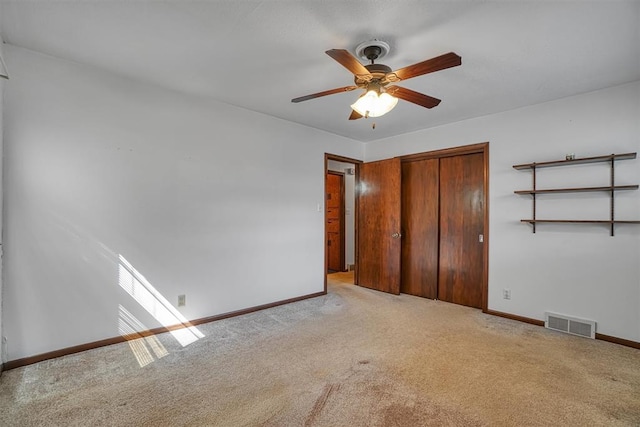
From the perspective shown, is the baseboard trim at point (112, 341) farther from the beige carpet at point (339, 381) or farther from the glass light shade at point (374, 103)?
the glass light shade at point (374, 103)

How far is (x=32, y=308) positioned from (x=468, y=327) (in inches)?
159

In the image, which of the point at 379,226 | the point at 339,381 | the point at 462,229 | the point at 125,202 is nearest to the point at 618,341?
the point at 462,229

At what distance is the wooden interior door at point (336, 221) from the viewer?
6.32 metres

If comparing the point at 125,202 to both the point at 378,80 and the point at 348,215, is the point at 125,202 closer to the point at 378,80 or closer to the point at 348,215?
the point at 378,80

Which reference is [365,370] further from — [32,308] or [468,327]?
[32,308]

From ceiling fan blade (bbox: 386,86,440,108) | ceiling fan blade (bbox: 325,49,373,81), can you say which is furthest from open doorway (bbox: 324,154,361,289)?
ceiling fan blade (bbox: 325,49,373,81)

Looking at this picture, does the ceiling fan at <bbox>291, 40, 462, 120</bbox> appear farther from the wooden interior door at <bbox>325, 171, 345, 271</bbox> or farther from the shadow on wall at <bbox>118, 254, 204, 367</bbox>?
the wooden interior door at <bbox>325, 171, 345, 271</bbox>

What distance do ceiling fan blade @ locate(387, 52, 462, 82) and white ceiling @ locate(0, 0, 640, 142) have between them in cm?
30

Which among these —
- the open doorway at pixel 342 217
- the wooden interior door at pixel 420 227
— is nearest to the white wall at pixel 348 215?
the open doorway at pixel 342 217

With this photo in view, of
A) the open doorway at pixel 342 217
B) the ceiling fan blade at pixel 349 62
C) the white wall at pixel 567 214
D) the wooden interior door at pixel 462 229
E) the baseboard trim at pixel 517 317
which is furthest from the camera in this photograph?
the open doorway at pixel 342 217

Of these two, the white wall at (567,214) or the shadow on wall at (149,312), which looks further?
the white wall at (567,214)

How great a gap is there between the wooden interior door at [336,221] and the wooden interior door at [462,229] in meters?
2.43

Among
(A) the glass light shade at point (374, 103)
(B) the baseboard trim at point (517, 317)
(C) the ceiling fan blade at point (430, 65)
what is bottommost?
(B) the baseboard trim at point (517, 317)

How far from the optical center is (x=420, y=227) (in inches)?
175
